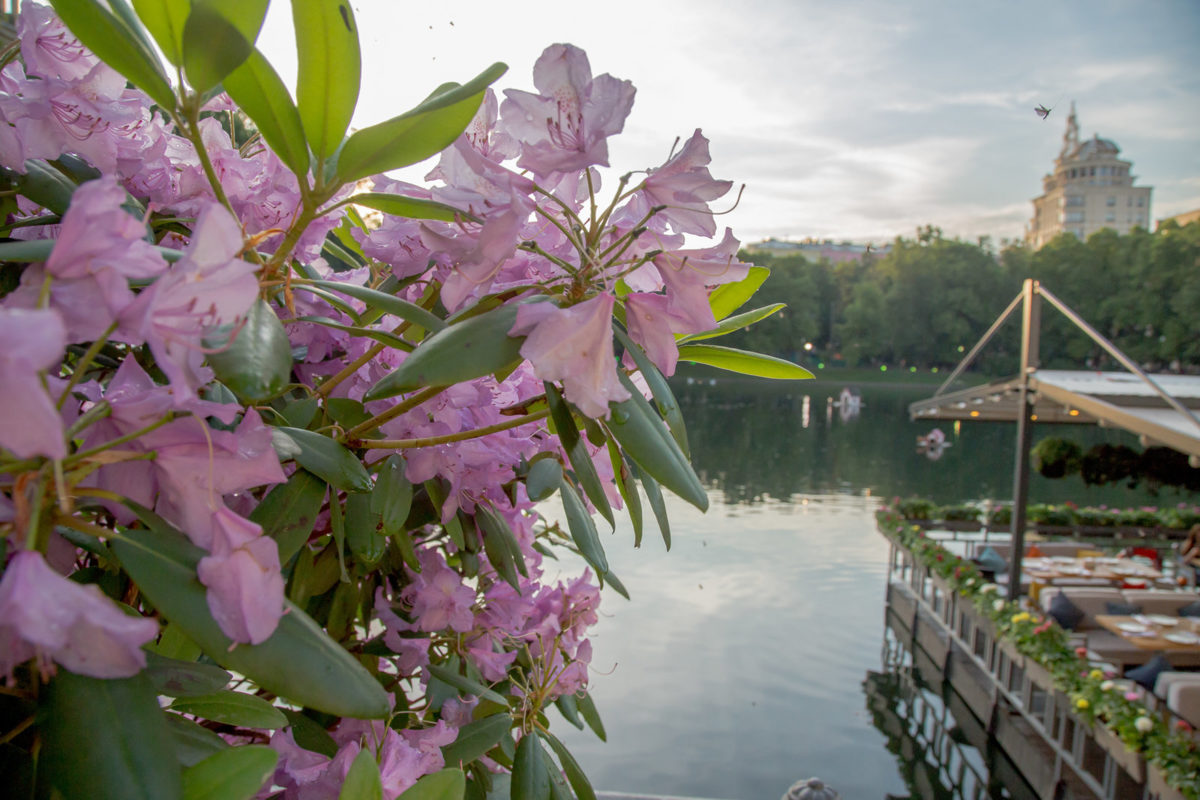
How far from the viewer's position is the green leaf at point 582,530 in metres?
0.71

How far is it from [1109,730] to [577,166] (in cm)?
602

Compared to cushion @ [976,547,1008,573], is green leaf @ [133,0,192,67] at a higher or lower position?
higher

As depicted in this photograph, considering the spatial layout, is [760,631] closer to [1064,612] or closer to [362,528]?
[1064,612]

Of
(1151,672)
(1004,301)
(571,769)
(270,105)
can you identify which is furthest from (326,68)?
(1004,301)

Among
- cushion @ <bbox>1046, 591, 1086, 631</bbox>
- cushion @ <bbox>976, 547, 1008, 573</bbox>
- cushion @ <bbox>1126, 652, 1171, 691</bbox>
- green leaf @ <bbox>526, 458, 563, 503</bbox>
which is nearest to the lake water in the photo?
Answer: cushion @ <bbox>976, 547, 1008, 573</bbox>

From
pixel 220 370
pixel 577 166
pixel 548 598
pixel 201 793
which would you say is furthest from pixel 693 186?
pixel 548 598

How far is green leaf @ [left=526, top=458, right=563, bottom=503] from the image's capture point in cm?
68

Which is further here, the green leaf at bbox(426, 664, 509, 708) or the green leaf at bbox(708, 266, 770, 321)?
the green leaf at bbox(426, 664, 509, 708)

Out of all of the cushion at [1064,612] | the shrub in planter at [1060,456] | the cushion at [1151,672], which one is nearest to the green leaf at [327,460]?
the cushion at [1151,672]

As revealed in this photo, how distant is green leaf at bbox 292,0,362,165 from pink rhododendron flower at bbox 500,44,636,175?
0.32ft

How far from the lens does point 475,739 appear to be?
2.52 ft

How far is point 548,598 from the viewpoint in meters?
1.03

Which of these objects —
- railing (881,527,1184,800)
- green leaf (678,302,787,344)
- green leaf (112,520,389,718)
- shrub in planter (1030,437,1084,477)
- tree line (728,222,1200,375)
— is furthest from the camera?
tree line (728,222,1200,375)

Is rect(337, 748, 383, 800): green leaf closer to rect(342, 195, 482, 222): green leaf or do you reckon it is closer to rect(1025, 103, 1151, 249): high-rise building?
rect(342, 195, 482, 222): green leaf
